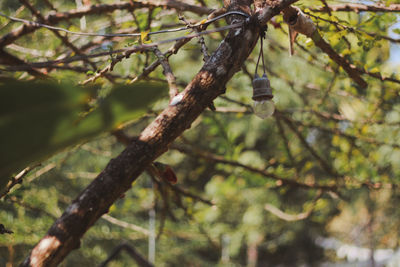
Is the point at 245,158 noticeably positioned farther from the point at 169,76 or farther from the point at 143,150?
the point at 143,150

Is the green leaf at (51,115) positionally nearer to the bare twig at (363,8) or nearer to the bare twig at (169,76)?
the bare twig at (169,76)

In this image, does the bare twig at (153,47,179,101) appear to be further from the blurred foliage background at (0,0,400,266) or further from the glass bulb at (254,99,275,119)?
the glass bulb at (254,99,275,119)

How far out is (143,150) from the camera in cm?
55

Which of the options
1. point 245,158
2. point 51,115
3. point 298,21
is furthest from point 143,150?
point 245,158

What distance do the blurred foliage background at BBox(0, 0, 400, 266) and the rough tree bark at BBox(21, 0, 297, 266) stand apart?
0.21ft

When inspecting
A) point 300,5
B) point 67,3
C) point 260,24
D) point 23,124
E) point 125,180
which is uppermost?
point 67,3

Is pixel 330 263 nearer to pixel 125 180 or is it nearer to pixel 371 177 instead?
pixel 371 177

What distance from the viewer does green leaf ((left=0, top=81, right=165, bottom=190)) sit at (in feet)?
0.69

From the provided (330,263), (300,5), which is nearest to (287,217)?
(300,5)

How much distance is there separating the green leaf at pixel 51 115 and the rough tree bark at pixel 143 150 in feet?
0.98

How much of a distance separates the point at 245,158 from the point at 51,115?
6.16ft

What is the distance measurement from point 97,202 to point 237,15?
1.38 feet

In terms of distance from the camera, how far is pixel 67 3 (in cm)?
216

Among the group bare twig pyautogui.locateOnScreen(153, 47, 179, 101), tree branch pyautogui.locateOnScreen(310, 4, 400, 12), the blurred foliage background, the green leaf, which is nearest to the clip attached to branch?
the blurred foliage background
